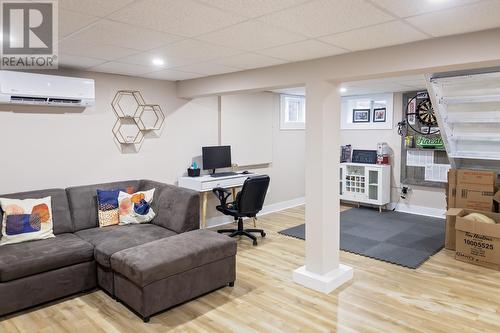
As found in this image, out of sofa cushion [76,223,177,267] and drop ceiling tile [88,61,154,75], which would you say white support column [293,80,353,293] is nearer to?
sofa cushion [76,223,177,267]

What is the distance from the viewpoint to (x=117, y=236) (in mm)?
3508

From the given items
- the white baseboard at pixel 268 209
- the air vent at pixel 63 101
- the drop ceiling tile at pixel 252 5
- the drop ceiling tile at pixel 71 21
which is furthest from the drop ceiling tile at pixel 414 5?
the white baseboard at pixel 268 209

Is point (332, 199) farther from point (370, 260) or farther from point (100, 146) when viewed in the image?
point (100, 146)

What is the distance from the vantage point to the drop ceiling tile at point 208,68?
12.2 ft

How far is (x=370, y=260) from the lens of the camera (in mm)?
4125

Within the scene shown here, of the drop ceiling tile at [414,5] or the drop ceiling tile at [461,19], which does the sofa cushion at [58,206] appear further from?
the drop ceiling tile at [461,19]

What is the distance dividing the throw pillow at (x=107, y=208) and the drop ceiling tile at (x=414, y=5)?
10.7 ft

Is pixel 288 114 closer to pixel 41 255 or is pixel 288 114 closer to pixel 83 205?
pixel 83 205

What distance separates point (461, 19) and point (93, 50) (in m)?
2.80

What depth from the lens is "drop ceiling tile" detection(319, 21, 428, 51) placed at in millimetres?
2357

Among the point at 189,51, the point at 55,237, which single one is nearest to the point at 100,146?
the point at 55,237

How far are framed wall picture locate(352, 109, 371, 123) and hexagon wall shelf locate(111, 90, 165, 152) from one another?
13.3 feet

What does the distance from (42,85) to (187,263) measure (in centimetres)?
232

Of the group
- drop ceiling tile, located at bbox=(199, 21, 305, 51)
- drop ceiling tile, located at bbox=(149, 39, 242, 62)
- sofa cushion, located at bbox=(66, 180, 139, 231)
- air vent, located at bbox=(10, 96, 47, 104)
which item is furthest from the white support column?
air vent, located at bbox=(10, 96, 47, 104)
